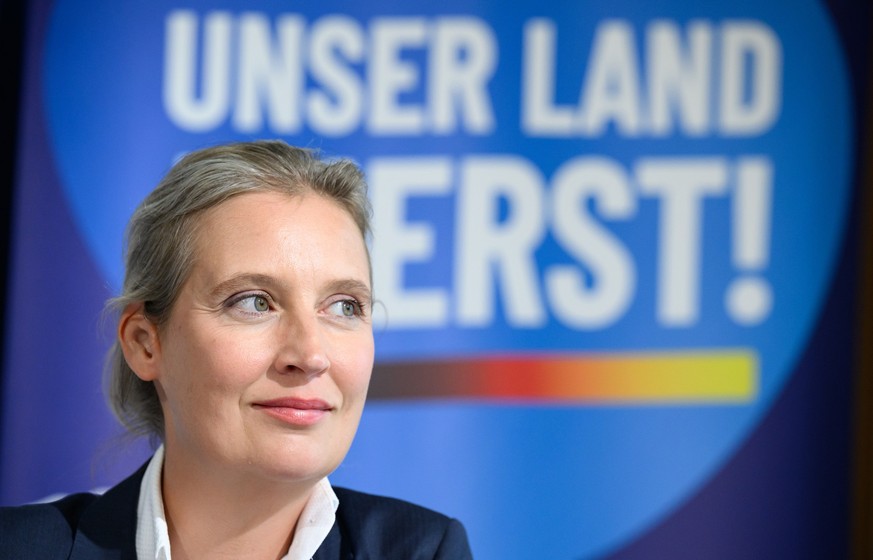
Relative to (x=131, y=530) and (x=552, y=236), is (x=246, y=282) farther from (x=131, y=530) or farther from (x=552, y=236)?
(x=552, y=236)

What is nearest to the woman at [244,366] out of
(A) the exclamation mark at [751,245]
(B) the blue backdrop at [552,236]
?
(B) the blue backdrop at [552,236]

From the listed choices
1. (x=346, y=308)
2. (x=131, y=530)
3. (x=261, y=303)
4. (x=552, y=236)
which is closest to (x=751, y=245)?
(x=552, y=236)

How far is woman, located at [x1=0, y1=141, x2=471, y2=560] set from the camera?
152 centimetres

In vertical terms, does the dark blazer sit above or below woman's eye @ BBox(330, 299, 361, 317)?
below

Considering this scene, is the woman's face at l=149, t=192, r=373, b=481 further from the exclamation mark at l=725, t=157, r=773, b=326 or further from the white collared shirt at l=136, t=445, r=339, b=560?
the exclamation mark at l=725, t=157, r=773, b=326

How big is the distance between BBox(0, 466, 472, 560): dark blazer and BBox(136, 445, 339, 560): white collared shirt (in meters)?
0.02

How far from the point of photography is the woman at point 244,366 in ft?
4.98

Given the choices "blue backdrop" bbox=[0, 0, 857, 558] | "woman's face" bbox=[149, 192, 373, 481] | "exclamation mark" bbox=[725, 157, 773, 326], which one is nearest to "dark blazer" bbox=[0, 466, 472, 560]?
"woman's face" bbox=[149, 192, 373, 481]

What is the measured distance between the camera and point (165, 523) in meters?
1.63

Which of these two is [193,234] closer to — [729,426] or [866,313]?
[729,426]

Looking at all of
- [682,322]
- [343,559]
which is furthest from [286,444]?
[682,322]

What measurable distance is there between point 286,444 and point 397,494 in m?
1.76

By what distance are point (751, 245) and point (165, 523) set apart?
2.11 metres

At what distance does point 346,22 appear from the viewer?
3.21 m
